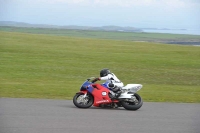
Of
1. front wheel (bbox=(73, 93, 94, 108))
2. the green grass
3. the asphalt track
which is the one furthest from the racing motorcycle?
the green grass

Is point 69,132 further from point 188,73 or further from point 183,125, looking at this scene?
point 188,73

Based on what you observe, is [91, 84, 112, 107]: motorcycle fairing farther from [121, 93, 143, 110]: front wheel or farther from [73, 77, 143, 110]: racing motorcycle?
[121, 93, 143, 110]: front wheel

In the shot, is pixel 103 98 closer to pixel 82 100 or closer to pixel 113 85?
pixel 113 85

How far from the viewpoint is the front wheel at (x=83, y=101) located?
43.6ft

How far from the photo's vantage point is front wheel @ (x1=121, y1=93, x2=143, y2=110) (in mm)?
13305

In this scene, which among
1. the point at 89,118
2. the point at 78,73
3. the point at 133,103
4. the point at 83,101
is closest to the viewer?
the point at 89,118

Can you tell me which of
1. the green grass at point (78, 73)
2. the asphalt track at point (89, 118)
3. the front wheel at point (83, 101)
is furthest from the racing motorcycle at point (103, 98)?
the green grass at point (78, 73)

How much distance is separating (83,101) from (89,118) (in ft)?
6.65

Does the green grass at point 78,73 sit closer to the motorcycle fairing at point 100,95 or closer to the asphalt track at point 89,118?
the asphalt track at point 89,118

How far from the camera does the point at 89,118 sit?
11336 mm

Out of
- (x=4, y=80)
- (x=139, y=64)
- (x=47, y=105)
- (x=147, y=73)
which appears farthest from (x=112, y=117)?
(x=139, y=64)

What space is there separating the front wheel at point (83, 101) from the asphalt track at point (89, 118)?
0.61ft

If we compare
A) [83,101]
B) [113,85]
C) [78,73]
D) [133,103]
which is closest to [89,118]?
[83,101]

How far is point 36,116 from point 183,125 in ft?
11.1
